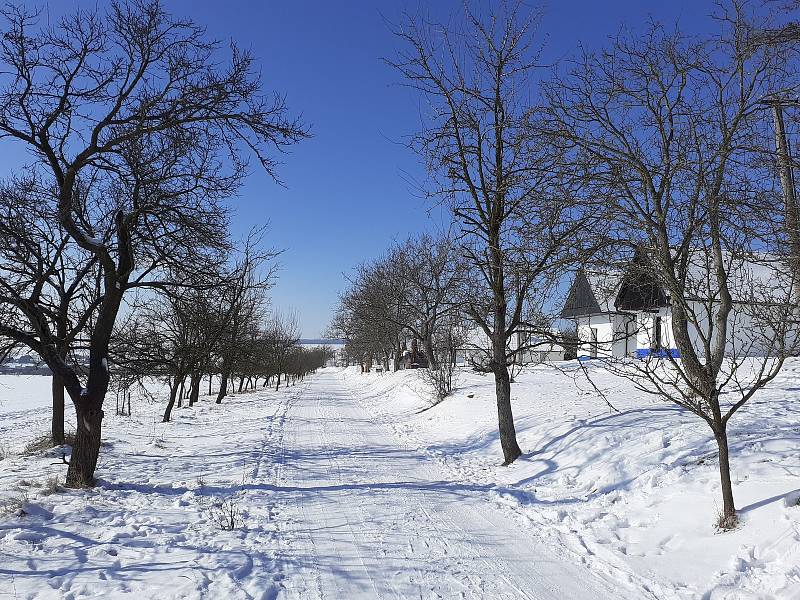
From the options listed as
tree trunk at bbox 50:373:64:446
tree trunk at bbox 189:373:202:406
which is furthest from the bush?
tree trunk at bbox 189:373:202:406

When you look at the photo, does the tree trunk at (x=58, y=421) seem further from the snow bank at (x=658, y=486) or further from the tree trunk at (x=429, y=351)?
the tree trunk at (x=429, y=351)

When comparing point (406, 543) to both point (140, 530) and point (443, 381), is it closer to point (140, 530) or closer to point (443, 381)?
point (140, 530)

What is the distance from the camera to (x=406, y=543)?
18.1 ft

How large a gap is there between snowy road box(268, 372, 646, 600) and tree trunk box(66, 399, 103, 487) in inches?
108

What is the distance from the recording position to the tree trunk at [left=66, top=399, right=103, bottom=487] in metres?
7.77

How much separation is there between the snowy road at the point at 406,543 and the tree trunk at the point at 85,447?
2.75m

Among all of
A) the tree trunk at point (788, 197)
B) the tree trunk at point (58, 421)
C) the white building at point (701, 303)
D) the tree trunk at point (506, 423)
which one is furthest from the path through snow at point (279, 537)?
the tree trunk at point (788, 197)

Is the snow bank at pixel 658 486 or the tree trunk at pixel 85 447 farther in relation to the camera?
the tree trunk at pixel 85 447

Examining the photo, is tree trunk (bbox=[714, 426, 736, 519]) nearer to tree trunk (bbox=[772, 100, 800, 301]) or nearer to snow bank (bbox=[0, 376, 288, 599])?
tree trunk (bbox=[772, 100, 800, 301])

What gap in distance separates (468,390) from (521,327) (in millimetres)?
8756

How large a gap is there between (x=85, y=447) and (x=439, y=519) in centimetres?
535

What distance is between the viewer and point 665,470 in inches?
262

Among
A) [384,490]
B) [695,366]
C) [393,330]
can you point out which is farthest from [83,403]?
[393,330]

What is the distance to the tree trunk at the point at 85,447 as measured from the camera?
777 cm
